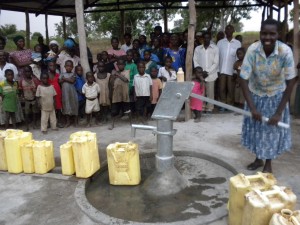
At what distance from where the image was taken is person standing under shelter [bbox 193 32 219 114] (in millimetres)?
6020

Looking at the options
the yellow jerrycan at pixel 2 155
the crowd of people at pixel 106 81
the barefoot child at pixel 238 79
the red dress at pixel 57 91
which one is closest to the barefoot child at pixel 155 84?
the crowd of people at pixel 106 81

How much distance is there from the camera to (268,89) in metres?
3.23

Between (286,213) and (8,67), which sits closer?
(286,213)

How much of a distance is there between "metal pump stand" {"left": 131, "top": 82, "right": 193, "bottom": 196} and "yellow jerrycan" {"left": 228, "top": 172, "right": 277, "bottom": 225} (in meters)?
0.83

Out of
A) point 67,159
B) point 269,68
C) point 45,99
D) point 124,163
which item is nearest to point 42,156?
point 67,159

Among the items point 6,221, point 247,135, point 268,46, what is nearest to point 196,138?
point 247,135

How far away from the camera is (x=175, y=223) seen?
2.69m

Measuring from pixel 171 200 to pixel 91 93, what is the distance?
289 cm

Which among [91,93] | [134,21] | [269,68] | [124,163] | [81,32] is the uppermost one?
[134,21]

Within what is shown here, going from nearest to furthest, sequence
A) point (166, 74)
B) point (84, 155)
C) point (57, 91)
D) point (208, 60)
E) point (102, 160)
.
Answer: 1. point (84, 155)
2. point (102, 160)
3. point (57, 91)
4. point (166, 74)
5. point (208, 60)

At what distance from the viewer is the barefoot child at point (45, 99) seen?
530 cm

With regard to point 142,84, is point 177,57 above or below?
above

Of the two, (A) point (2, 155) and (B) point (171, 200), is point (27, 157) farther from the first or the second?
(B) point (171, 200)

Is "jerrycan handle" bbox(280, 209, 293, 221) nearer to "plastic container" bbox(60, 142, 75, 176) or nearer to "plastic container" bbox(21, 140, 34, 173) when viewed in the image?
"plastic container" bbox(60, 142, 75, 176)
